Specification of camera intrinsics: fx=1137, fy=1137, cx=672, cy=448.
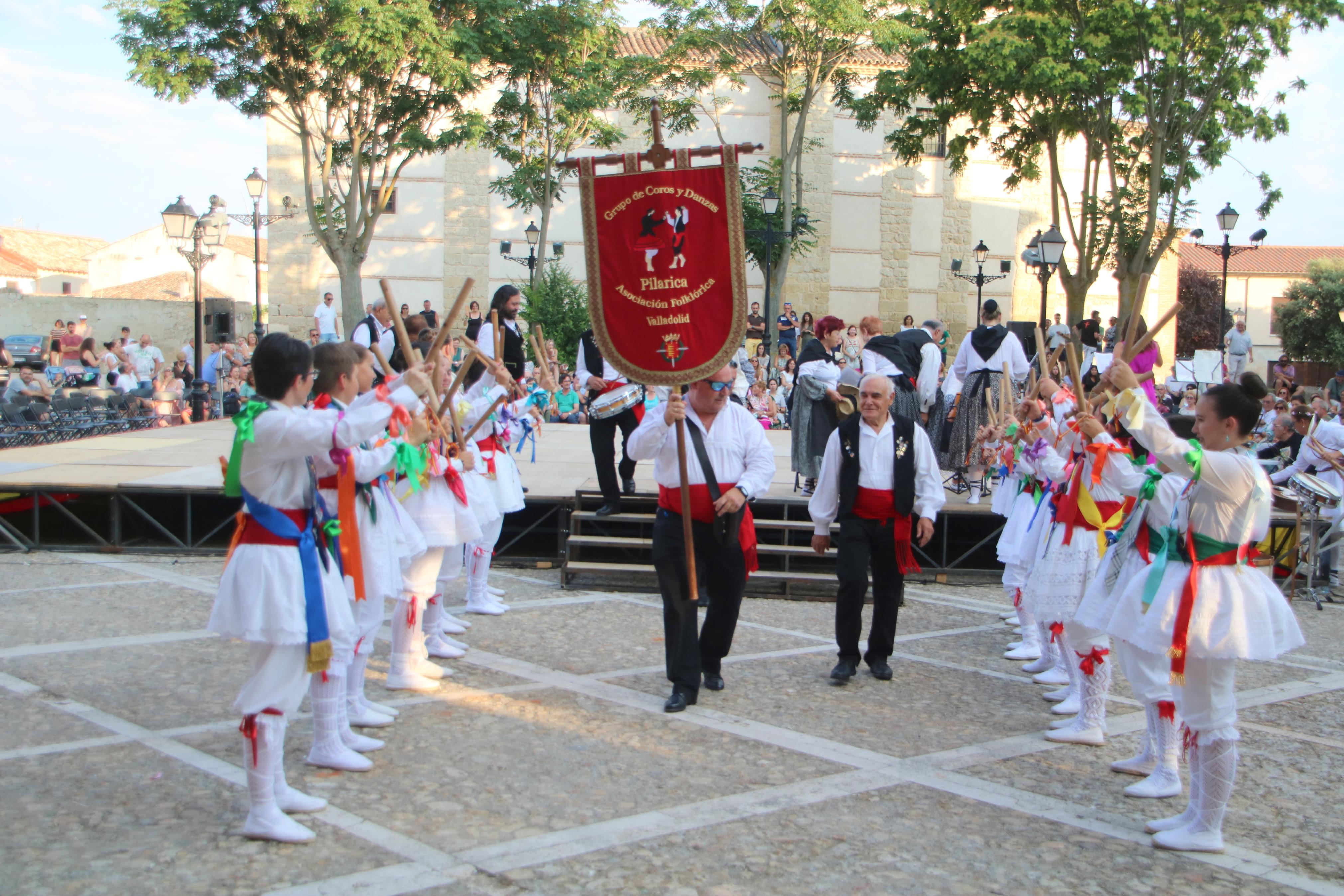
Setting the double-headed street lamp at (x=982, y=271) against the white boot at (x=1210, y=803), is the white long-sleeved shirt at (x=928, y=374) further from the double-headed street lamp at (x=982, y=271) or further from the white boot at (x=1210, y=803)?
the double-headed street lamp at (x=982, y=271)

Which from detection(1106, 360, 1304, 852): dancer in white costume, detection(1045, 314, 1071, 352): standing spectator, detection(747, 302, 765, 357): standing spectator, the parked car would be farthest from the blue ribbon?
the parked car

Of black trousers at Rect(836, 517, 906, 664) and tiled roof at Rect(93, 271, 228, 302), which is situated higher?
tiled roof at Rect(93, 271, 228, 302)

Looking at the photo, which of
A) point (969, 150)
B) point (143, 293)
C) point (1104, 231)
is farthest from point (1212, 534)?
point (143, 293)

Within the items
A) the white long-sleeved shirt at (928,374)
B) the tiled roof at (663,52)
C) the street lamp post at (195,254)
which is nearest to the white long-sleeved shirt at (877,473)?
the white long-sleeved shirt at (928,374)

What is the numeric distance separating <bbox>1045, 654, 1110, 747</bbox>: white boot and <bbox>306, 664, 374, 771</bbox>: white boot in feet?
10.9

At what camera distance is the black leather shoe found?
6543mm

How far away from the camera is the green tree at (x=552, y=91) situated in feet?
79.7

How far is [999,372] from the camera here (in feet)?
35.0

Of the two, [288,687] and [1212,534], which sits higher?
[1212,534]

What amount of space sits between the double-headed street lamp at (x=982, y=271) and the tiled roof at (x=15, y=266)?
136 feet

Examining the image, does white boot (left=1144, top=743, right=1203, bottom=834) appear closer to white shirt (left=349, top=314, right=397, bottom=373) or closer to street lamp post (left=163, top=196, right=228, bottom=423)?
white shirt (left=349, top=314, right=397, bottom=373)

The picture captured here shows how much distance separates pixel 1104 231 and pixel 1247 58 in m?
3.85

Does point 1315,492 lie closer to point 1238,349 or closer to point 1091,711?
point 1091,711

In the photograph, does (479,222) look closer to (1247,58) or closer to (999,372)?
(1247,58)
